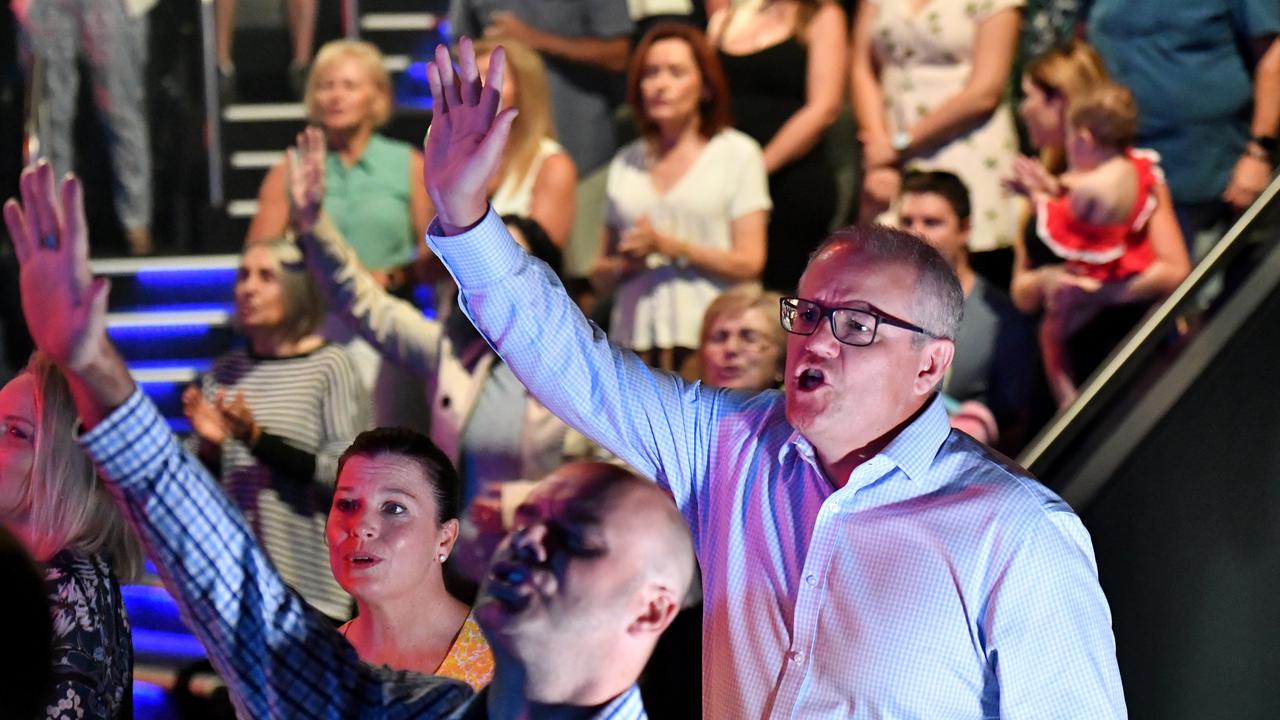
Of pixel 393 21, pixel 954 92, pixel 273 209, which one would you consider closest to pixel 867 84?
pixel 954 92

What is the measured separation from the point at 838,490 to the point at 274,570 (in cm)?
86

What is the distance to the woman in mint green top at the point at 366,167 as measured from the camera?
486cm

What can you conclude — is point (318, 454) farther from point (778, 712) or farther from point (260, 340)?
point (778, 712)

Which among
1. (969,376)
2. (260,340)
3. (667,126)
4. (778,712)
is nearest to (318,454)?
(260,340)

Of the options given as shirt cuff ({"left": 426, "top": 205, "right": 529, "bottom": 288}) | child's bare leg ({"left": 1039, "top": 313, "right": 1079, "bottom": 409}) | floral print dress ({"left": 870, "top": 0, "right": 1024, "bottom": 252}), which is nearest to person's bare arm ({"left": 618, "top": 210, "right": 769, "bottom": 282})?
floral print dress ({"left": 870, "top": 0, "right": 1024, "bottom": 252})

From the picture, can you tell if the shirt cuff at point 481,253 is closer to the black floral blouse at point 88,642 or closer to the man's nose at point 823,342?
the man's nose at point 823,342

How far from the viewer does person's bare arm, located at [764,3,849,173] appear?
465 cm

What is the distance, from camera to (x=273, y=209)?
506 cm

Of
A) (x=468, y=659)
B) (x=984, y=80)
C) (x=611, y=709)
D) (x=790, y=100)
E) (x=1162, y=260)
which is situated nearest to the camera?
(x=611, y=709)

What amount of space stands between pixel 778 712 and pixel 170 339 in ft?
13.2

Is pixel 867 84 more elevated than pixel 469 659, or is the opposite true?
pixel 867 84

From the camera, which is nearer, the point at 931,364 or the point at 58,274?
the point at 58,274

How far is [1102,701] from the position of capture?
201 centimetres

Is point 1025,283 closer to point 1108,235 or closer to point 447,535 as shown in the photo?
point 1108,235
